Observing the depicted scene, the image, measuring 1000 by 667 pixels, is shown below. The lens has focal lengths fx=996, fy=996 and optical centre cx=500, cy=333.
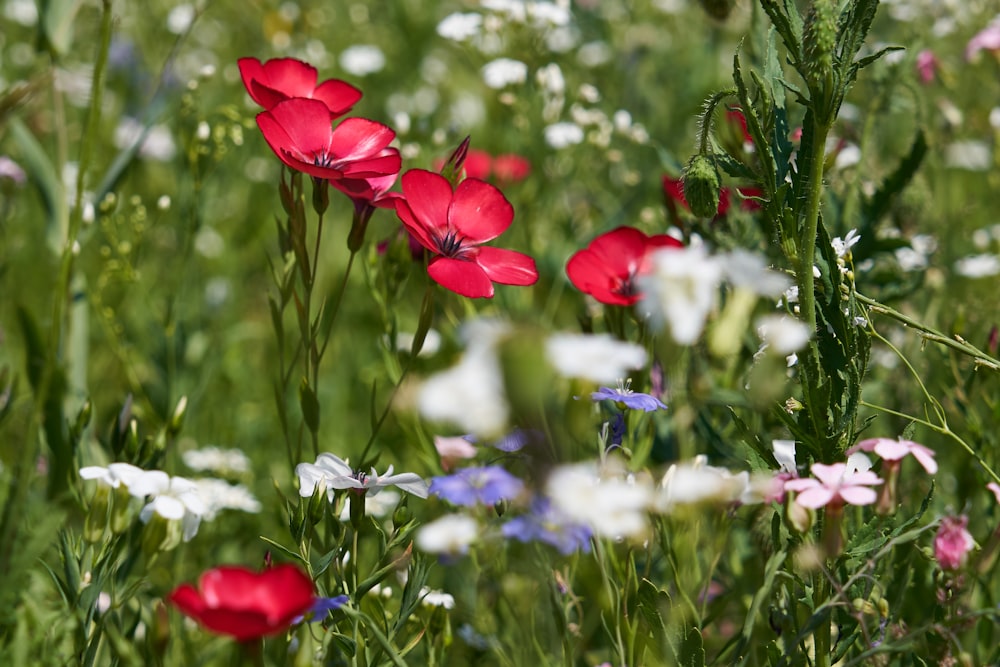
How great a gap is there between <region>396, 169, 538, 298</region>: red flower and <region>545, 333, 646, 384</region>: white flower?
1.16 ft

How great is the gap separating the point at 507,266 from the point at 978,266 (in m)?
1.39

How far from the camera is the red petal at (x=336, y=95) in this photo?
124 centimetres

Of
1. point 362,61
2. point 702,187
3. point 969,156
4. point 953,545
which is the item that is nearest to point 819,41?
point 702,187

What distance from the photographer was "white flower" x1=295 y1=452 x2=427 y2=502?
1.03m

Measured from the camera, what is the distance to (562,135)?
221 cm

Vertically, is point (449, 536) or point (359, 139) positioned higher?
point (359, 139)

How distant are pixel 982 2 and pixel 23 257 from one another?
2.71m

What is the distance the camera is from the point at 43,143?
10.2ft

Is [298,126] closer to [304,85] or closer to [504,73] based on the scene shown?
[304,85]

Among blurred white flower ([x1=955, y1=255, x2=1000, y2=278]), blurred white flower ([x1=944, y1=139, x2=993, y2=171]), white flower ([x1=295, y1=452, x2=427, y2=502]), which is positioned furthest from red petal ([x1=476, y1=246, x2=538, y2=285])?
blurred white flower ([x1=944, y1=139, x2=993, y2=171])

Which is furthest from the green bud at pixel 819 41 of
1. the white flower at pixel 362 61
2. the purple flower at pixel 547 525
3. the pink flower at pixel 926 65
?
the white flower at pixel 362 61

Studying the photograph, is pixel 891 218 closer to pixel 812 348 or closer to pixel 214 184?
pixel 812 348

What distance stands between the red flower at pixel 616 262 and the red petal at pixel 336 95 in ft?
1.12

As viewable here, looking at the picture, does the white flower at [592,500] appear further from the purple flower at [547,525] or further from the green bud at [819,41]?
the green bud at [819,41]
